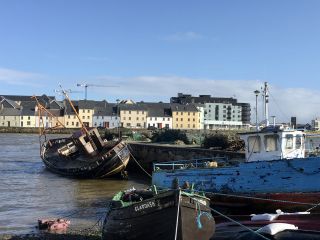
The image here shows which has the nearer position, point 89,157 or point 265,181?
point 265,181

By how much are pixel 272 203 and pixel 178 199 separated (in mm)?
7163

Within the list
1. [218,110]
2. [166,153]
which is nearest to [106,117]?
[218,110]

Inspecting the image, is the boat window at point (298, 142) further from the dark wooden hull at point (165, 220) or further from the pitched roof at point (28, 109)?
the pitched roof at point (28, 109)

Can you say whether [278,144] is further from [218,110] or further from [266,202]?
[218,110]

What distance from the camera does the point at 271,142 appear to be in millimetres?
18844

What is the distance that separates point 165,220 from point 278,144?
866 centimetres

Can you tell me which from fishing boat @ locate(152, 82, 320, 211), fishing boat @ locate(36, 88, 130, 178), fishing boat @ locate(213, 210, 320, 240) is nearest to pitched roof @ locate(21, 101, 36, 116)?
fishing boat @ locate(36, 88, 130, 178)

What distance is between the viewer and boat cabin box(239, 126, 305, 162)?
18594mm

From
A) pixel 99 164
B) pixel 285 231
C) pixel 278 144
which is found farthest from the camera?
pixel 99 164

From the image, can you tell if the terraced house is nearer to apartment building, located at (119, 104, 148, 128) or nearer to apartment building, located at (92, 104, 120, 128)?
apartment building, located at (92, 104, 120, 128)

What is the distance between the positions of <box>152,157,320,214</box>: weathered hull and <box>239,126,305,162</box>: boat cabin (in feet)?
4.16

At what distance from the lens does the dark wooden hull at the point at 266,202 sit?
655 inches

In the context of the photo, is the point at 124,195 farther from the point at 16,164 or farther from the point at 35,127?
the point at 35,127

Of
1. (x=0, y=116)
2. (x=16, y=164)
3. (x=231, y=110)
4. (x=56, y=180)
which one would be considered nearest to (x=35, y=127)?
(x=0, y=116)
